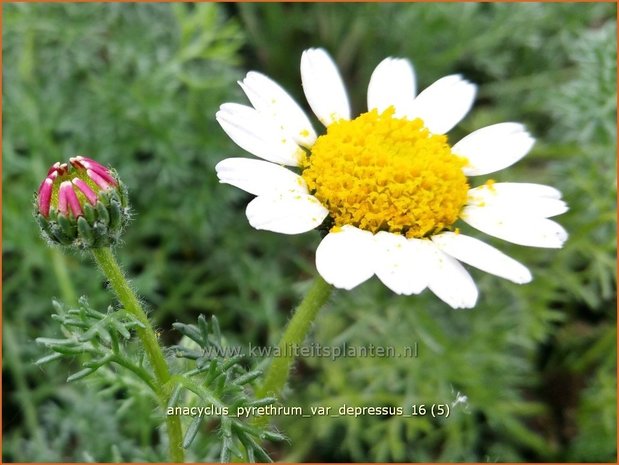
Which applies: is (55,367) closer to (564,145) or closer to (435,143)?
(435,143)

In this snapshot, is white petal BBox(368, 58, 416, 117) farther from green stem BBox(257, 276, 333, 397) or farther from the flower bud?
the flower bud

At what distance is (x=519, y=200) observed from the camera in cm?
182

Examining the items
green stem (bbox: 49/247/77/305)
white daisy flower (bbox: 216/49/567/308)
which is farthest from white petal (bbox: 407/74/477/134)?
green stem (bbox: 49/247/77/305)

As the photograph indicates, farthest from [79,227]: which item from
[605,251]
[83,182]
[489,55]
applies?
[489,55]

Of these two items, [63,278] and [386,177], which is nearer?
[386,177]

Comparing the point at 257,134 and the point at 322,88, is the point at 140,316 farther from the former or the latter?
the point at 322,88

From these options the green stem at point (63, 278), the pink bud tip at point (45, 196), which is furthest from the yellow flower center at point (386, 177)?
the green stem at point (63, 278)

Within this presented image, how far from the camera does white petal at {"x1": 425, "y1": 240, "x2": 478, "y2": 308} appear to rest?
1.56 metres

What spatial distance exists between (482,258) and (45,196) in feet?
3.02

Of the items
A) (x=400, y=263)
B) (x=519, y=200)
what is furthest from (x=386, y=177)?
(x=519, y=200)

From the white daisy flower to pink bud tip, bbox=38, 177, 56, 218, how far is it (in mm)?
344

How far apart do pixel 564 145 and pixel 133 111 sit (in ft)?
6.17

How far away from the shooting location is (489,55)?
393 centimetres

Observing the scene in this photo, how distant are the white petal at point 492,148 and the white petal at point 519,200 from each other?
0.31 feet
